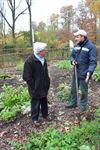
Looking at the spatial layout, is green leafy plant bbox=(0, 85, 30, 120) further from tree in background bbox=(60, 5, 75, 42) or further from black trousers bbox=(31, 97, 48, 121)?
tree in background bbox=(60, 5, 75, 42)

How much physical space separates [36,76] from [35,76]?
0.02 m

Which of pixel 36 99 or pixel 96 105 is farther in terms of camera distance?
pixel 96 105

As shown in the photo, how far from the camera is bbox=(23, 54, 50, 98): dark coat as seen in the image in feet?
21.4

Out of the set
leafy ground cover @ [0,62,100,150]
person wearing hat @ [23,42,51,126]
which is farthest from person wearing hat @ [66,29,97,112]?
person wearing hat @ [23,42,51,126]

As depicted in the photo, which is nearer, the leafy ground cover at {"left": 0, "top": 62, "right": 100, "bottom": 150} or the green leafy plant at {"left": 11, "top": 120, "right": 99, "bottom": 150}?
the green leafy plant at {"left": 11, "top": 120, "right": 99, "bottom": 150}

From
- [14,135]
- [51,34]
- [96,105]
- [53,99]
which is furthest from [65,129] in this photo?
[51,34]

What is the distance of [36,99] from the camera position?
674 centimetres

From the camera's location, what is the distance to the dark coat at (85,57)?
6.88 meters

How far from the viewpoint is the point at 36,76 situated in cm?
663

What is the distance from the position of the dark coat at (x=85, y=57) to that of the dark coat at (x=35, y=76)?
0.84m

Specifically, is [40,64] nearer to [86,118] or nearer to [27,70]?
[27,70]

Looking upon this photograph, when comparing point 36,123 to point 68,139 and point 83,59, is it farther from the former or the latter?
point 83,59

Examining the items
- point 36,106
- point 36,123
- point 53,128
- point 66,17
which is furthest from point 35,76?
point 66,17

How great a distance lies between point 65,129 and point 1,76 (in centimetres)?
781
